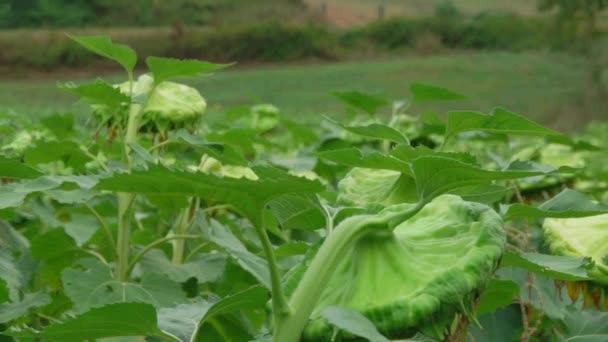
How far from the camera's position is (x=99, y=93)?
111cm

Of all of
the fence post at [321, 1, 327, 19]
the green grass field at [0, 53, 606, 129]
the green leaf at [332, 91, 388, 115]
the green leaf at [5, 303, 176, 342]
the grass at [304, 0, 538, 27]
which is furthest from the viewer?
the grass at [304, 0, 538, 27]

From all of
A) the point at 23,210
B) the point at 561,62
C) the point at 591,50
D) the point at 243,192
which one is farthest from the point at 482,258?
the point at 561,62

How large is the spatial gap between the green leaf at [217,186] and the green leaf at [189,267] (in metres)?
0.52

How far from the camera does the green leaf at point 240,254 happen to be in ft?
2.33

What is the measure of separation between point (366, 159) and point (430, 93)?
803 mm

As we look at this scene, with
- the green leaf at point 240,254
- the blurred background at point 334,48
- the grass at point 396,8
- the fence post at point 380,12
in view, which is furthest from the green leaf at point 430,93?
the grass at point 396,8

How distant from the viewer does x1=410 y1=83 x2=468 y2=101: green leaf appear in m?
1.47

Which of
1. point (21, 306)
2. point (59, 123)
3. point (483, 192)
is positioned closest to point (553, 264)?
point (483, 192)

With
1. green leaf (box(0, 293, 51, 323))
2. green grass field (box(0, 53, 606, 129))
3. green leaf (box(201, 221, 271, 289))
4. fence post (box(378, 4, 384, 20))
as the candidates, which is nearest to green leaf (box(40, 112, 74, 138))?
green leaf (box(0, 293, 51, 323))

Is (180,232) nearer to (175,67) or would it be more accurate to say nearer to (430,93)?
(175,67)

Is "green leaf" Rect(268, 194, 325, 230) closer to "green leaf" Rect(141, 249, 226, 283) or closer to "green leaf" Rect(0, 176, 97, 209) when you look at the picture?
"green leaf" Rect(0, 176, 97, 209)

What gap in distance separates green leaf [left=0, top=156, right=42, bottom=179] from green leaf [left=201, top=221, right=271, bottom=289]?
16cm

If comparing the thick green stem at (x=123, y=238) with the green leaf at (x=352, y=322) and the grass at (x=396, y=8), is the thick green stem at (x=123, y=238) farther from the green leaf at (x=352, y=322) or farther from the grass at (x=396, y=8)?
the grass at (x=396, y=8)

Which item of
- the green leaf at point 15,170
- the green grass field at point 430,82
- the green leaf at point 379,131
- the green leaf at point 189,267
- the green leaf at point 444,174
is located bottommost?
the green grass field at point 430,82
